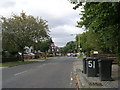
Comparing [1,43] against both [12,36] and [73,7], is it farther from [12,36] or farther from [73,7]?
[73,7]

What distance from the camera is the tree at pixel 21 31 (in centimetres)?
3943

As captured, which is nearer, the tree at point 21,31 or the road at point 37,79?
the road at point 37,79

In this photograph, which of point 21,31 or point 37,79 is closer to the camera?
point 37,79

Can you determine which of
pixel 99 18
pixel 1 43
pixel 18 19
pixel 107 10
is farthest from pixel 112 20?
pixel 18 19

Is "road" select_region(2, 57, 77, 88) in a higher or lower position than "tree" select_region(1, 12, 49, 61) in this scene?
lower

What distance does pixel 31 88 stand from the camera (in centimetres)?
1015

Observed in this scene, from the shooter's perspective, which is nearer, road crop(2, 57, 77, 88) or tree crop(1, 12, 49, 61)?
road crop(2, 57, 77, 88)

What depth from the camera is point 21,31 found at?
40.4 metres

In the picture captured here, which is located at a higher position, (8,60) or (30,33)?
(30,33)

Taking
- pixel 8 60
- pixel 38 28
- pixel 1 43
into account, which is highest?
pixel 38 28

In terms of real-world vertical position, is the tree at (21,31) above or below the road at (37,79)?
above

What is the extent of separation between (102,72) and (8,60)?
109 ft

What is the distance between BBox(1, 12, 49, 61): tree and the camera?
3943 cm

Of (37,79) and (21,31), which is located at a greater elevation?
(21,31)
